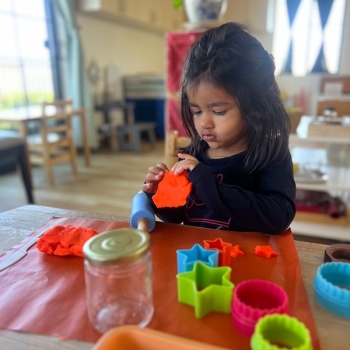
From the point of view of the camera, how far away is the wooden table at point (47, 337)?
0.44 metres

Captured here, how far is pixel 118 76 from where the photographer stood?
15.7ft

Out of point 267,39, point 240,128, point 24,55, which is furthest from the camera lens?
point 267,39

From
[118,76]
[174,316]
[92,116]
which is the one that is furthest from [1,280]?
[118,76]

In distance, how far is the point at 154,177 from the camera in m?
Answer: 0.76

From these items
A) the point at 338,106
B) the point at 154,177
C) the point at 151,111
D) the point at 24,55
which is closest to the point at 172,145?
the point at 154,177

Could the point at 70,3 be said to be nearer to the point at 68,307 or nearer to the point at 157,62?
the point at 157,62

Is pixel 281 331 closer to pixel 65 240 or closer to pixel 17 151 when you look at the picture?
pixel 65 240

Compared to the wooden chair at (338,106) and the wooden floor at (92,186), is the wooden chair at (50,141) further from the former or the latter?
the wooden chair at (338,106)

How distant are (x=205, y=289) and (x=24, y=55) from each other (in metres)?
3.86

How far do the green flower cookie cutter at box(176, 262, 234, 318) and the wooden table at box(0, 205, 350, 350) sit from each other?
0.13m

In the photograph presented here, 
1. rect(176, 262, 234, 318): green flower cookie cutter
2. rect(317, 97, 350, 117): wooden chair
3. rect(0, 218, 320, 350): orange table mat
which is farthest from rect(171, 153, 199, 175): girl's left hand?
rect(317, 97, 350, 117): wooden chair

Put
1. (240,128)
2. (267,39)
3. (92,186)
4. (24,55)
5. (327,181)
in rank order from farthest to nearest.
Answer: (267,39)
(24,55)
(92,186)
(327,181)
(240,128)

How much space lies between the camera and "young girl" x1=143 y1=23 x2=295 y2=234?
2.30 feet

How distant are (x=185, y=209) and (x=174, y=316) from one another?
1.34 ft
